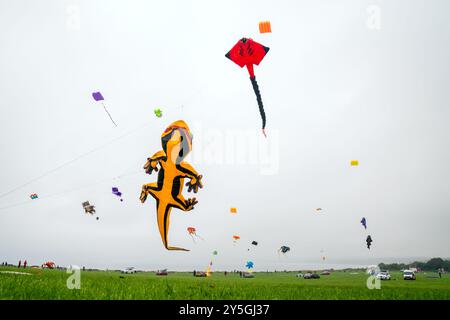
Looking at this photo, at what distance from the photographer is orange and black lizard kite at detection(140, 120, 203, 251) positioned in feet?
40.5

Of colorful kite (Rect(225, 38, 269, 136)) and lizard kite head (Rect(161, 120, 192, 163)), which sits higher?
colorful kite (Rect(225, 38, 269, 136))

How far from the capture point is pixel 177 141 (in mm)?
12734

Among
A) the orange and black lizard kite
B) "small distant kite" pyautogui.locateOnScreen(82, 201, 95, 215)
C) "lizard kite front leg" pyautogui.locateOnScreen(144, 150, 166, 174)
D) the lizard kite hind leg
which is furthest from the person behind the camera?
"small distant kite" pyautogui.locateOnScreen(82, 201, 95, 215)

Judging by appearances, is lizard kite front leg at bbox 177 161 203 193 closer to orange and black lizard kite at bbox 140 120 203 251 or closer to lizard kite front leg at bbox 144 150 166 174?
orange and black lizard kite at bbox 140 120 203 251

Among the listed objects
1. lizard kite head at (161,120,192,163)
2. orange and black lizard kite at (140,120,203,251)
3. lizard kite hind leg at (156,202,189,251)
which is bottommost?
lizard kite hind leg at (156,202,189,251)

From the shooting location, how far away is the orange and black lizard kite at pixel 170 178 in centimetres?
1236

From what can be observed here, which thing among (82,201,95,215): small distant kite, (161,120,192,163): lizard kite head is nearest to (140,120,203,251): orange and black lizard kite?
(161,120,192,163): lizard kite head

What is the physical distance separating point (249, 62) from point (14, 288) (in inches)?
336

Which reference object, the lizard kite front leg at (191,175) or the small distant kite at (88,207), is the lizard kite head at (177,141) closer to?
the lizard kite front leg at (191,175)

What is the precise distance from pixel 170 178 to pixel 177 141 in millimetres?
1597

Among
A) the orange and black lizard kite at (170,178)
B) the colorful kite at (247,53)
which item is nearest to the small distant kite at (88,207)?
the orange and black lizard kite at (170,178)
